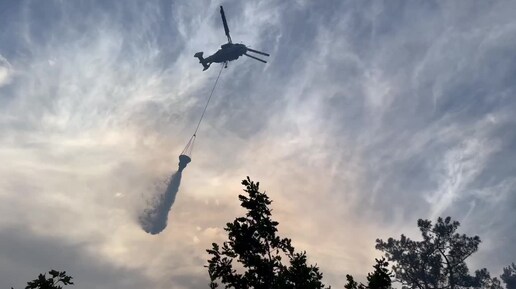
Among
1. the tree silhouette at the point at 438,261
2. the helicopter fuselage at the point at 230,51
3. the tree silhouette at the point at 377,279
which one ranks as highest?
the helicopter fuselage at the point at 230,51

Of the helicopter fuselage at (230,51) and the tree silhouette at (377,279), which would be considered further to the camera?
the helicopter fuselage at (230,51)

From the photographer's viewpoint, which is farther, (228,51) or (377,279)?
(228,51)

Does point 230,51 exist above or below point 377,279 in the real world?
above

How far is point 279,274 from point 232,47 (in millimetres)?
57864

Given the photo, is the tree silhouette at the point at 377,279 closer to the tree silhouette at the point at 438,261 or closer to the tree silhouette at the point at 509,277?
the tree silhouette at the point at 438,261

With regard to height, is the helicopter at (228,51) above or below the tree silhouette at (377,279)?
above

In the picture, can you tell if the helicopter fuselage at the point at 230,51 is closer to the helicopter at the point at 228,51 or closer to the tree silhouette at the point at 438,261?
the helicopter at the point at 228,51

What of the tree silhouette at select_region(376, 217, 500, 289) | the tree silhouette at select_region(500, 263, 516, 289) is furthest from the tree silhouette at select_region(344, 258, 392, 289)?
the tree silhouette at select_region(500, 263, 516, 289)

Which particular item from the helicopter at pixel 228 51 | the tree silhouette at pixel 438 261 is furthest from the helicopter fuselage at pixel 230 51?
the tree silhouette at pixel 438 261

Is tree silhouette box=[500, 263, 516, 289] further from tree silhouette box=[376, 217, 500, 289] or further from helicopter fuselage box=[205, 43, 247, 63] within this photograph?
helicopter fuselage box=[205, 43, 247, 63]

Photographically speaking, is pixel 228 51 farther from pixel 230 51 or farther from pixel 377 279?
pixel 377 279

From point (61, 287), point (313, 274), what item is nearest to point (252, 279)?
point (313, 274)

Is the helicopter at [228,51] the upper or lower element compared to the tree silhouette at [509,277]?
upper

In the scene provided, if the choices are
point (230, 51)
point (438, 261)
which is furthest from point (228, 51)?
point (438, 261)
